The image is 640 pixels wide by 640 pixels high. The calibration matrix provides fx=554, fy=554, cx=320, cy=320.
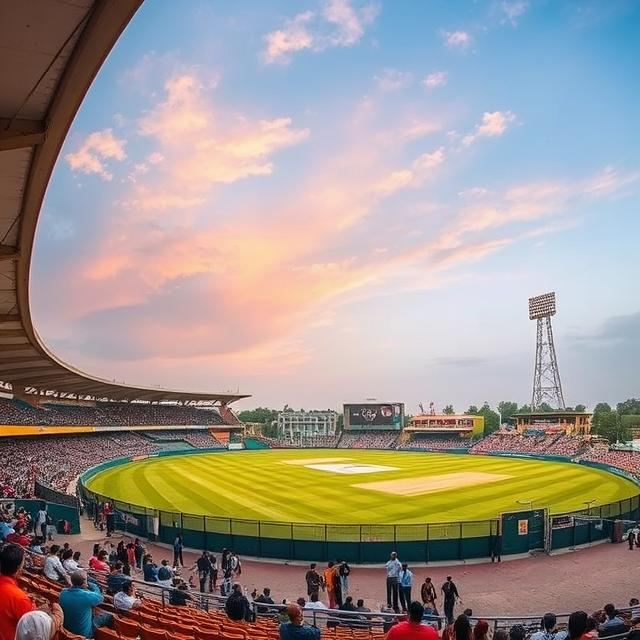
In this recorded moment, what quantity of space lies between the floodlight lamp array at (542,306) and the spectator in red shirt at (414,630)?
105624 millimetres

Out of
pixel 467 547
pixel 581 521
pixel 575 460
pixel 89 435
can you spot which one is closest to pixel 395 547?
pixel 467 547

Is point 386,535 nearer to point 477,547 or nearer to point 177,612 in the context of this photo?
point 477,547

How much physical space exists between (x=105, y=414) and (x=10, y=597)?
8295cm

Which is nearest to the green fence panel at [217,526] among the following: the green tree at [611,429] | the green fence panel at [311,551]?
the green fence panel at [311,551]

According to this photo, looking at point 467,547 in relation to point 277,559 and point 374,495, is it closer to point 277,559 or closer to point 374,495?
point 277,559

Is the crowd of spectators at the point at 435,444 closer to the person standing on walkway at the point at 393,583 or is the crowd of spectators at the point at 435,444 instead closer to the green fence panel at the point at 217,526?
the green fence panel at the point at 217,526

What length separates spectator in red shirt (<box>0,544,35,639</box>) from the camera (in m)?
4.27

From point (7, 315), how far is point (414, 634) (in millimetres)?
23203

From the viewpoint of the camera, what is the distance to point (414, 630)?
4.60m

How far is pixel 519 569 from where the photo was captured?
20469mm

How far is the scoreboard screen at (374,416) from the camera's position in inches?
4341

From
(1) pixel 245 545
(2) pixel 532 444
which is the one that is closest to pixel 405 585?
(1) pixel 245 545

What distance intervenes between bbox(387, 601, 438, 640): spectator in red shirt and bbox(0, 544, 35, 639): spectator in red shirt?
2.97 metres

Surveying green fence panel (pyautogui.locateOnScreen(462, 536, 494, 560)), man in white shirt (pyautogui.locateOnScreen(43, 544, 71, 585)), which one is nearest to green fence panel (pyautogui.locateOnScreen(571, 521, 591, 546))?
green fence panel (pyautogui.locateOnScreen(462, 536, 494, 560))
